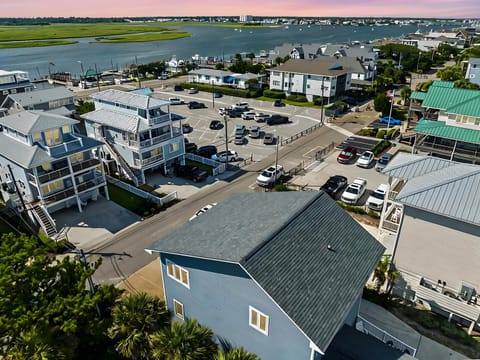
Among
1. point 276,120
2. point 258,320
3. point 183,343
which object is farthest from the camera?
point 276,120

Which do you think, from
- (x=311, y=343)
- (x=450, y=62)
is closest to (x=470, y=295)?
(x=311, y=343)

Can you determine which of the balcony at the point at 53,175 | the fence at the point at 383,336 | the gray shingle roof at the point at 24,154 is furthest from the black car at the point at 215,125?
the fence at the point at 383,336

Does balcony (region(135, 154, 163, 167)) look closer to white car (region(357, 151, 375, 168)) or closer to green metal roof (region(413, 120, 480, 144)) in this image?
white car (region(357, 151, 375, 168))

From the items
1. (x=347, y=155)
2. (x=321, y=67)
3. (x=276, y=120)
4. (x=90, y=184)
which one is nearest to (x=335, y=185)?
(x=347, y=155)

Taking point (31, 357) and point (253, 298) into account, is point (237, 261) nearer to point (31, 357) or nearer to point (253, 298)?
point (253, 298)

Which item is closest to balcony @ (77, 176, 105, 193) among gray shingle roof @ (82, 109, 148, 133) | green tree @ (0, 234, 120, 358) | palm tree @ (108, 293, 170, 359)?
gray shingle roof @ (82, 109, 148, 133)

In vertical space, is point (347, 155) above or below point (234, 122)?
above

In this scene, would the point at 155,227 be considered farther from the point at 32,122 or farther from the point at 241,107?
the point at 241,107

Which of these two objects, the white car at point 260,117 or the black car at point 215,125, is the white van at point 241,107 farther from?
the black car at point 215,125
